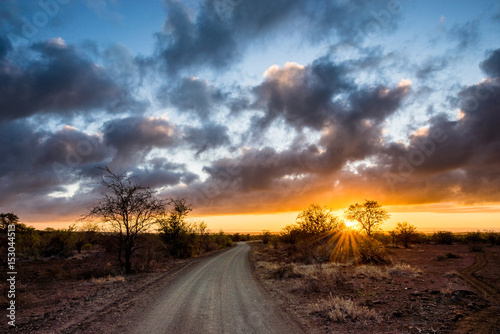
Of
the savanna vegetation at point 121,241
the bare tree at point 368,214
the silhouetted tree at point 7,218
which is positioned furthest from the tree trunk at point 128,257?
the bare tree at point 368,214

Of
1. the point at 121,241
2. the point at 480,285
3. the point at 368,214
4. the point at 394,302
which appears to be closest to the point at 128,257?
the point at 121,241

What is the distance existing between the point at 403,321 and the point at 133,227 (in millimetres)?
17764

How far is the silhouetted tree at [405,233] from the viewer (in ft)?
137

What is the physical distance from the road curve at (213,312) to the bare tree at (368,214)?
34.4 meters

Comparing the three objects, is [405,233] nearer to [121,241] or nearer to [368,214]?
[368,214]

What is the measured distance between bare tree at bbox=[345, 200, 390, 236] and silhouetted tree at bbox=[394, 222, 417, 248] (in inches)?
200

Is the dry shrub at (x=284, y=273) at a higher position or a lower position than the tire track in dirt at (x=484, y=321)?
lower

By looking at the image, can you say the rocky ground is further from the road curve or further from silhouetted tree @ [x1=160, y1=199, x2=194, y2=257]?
silhouetted tree @ [x1=160, y1=199, x2=194, y2=257]

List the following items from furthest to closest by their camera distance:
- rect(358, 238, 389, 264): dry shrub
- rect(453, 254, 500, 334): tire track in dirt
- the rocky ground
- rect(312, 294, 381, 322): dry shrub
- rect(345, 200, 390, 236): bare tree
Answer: rect(345, 200, 390, 236): bare tree < rect(358, 238, 389, 264): dry shrub < rect(312, 294, 381, 322): dry shrub < the rocky ground < rect(453, 254, 500, 334): tire track in dirt

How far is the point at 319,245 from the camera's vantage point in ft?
92.3

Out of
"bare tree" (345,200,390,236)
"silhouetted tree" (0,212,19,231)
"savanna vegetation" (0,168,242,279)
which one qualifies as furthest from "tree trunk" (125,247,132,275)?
"bare tree" (345,200,390,236)

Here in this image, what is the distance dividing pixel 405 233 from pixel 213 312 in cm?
4447

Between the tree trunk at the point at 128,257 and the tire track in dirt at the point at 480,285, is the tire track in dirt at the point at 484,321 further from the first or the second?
the tree trunk at the point at 128,257

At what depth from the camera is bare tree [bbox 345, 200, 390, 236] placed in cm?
4116
